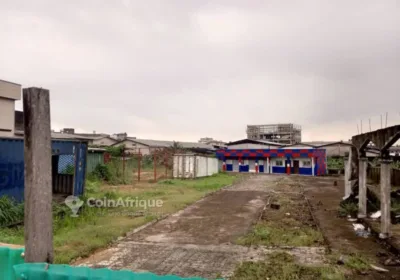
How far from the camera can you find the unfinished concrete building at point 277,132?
7288 cm

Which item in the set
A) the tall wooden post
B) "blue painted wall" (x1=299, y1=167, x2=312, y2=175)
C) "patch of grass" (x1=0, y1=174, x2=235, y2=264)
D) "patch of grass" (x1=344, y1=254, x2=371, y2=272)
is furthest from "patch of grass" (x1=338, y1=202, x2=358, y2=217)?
"blue painted wall" (x1=299, y1=167, x2=312, y2=175)

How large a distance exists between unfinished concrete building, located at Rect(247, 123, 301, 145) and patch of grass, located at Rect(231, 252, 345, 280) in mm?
66841

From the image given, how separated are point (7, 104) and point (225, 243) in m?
22.0

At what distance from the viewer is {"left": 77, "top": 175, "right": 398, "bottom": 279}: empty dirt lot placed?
21.5 ft

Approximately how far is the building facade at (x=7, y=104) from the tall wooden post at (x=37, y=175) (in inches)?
911

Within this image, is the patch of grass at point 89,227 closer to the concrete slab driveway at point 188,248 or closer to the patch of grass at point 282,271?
the concrete slab driveway at point 188,248

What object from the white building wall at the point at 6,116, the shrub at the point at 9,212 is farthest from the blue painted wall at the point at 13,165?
the white building wall at the point at 6,116

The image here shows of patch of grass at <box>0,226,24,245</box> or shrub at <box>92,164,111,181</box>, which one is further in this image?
shrub at <box>92,164,111,181</box>

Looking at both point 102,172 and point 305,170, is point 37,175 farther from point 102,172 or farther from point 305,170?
point 305,170

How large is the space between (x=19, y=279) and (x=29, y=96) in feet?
5.04

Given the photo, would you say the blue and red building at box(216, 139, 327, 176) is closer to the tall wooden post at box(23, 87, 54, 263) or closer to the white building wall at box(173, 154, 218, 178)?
the white building wall at box(173, 154, 218, 178)

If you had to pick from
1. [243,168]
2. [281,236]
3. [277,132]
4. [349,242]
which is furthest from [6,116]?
[277,132]

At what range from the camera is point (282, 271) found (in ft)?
20.0

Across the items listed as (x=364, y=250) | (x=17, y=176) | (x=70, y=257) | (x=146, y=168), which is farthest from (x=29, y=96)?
(x=146, y=168)
